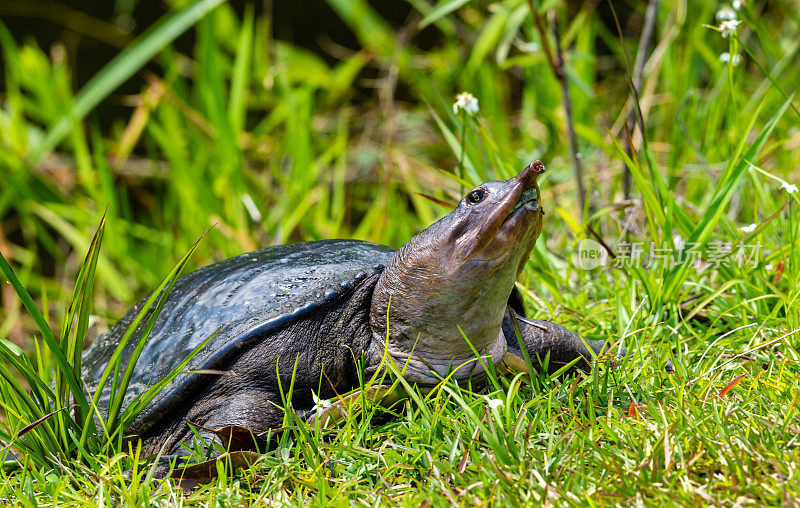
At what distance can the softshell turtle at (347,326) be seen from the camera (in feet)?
5.95

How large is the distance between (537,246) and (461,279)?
0.86 m

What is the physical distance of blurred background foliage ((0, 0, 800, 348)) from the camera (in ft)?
8.26

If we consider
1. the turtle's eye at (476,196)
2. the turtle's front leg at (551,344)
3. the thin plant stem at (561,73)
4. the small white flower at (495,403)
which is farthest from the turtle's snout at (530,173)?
the thin plant stem at (561,73)

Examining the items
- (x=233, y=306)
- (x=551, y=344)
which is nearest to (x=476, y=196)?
(x=551, y=344)

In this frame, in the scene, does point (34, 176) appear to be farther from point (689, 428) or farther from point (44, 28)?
point (689, 428)

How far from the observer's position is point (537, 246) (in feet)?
8.53

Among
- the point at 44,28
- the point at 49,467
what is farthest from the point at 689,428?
the point at 44,28

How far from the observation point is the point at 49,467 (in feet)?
5.83

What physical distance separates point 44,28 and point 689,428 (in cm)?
681

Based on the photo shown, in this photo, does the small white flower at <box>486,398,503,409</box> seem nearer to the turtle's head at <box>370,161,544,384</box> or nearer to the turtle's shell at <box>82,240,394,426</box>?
the turtle's head at <box>370,161,544,384</box>

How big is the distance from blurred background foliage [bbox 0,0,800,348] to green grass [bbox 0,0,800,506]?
2 cm

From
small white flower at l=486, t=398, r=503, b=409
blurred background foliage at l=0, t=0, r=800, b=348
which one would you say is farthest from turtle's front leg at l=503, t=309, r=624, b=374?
small white flower at l=486, t=398, r=503, b=409

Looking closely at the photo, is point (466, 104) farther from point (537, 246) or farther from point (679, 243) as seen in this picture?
point (679, 243)

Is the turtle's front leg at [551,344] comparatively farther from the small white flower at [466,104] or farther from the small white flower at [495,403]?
the small white flower at [466,104]
